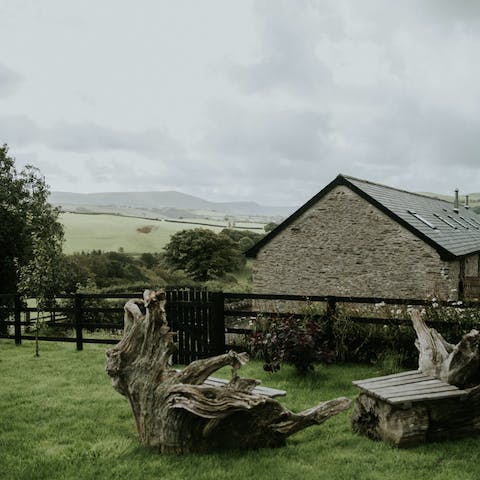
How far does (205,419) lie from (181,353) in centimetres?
506

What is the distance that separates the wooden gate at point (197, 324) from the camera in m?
10.2

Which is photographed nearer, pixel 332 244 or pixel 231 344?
pixel 231 344

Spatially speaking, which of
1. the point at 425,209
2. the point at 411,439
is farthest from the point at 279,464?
the point at 425,209

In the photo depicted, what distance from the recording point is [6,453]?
5703 millimetres

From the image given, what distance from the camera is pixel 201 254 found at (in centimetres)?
4638

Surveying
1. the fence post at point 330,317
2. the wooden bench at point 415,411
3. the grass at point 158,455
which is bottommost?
the grass at point 158,455

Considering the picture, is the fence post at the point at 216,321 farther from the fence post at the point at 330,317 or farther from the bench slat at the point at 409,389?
the bench slat at the point at 409,389

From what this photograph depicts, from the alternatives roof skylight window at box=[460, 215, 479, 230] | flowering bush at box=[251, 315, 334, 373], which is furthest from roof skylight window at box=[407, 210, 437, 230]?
flowering bush at box=[251, 315, 334, 373]

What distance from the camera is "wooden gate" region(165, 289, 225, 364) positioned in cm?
1022

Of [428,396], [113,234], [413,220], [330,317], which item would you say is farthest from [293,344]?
[113,234]

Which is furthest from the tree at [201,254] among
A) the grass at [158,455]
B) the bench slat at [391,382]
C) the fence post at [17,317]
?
the bench slat at [391,382]

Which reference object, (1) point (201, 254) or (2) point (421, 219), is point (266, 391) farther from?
(1) point (201, 254)

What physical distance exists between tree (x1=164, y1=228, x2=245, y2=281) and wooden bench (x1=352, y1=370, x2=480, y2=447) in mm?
39806

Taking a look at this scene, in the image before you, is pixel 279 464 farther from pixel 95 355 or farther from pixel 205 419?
pixel 95 355
